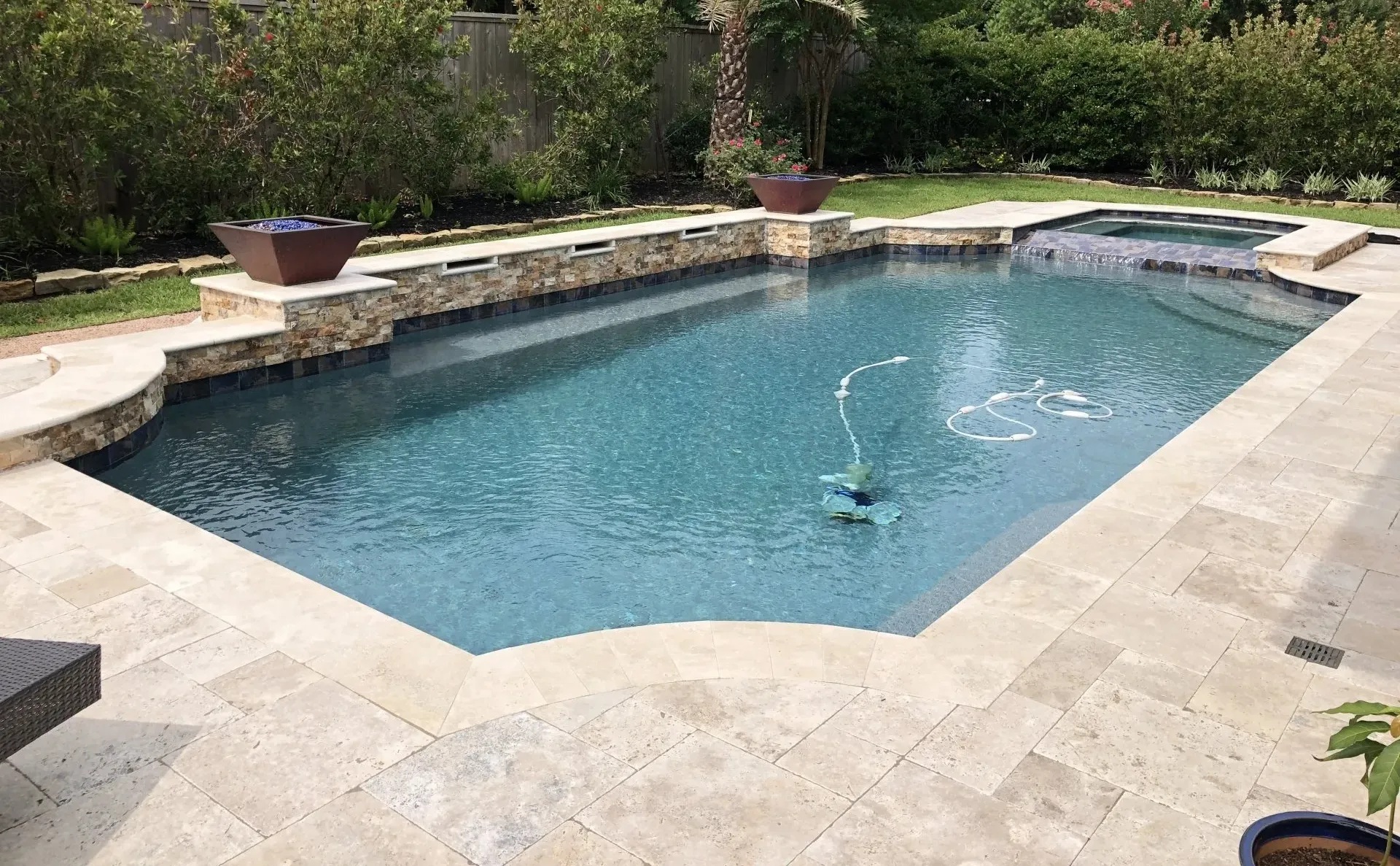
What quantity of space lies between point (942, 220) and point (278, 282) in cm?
946

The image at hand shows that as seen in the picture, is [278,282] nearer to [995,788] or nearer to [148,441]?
[148,441]

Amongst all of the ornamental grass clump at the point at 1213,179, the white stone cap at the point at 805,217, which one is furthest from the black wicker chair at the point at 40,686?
the ornamental grass clump at the point at 1213,179

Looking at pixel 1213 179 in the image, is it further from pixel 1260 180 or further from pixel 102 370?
pixel 102 370

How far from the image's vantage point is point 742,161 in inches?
611

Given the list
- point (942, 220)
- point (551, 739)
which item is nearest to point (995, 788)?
point (551, 739)

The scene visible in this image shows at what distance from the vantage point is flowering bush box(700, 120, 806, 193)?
15.5 m

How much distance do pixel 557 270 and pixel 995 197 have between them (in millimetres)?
9598

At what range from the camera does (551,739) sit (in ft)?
11.1

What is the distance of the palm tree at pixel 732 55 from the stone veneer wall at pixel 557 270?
3099mm

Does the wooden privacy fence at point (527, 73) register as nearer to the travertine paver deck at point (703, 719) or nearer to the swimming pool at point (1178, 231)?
the swimming pool at point (1178, 231)

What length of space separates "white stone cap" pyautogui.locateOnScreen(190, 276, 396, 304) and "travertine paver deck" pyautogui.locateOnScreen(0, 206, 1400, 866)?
3.36 meters

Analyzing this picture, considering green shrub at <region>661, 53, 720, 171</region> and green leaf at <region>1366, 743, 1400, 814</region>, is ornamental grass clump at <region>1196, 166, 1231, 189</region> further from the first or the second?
green leaf at <region>1366, 743, 1400, 814</region>

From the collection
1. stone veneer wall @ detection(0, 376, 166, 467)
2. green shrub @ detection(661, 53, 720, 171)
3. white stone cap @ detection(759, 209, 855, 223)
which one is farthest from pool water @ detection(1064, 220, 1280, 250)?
stone veneer wall @ detection(0, 376, 166, 467)

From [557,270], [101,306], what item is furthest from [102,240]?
[557,270]
